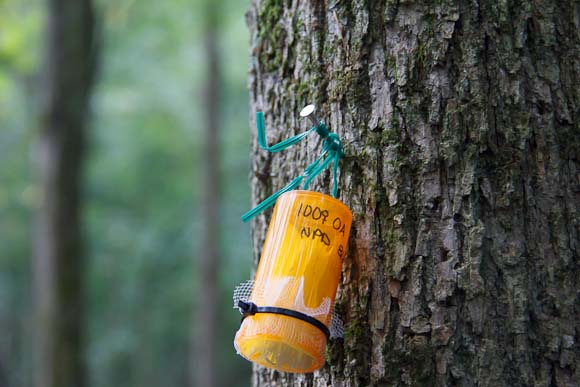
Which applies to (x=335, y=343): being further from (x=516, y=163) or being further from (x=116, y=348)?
(x=116, y=348)

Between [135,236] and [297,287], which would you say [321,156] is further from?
[135,236]

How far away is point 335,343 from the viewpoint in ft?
4.40

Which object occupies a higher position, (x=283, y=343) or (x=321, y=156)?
(x=321, y=156)

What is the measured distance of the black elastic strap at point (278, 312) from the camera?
118 centimetres

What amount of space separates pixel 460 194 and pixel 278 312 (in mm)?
425

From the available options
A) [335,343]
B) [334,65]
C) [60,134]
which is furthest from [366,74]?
[60,134]

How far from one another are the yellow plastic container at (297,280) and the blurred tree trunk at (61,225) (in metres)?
4.44

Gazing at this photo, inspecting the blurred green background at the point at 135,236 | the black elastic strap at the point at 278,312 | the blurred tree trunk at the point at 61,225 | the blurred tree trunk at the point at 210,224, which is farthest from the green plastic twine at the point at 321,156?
the blurred green background at the point at 135,236

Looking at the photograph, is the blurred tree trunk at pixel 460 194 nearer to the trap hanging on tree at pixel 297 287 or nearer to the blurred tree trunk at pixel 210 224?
the trap hanging on tree at pixel 297 287

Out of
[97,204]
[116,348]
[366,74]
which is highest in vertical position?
[97,204]

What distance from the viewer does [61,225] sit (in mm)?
5352

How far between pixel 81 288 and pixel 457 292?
15.5ft

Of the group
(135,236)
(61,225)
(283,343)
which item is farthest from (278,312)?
(135,236)

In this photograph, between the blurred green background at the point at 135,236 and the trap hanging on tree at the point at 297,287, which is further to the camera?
the blurred green background at the point at 135,236
